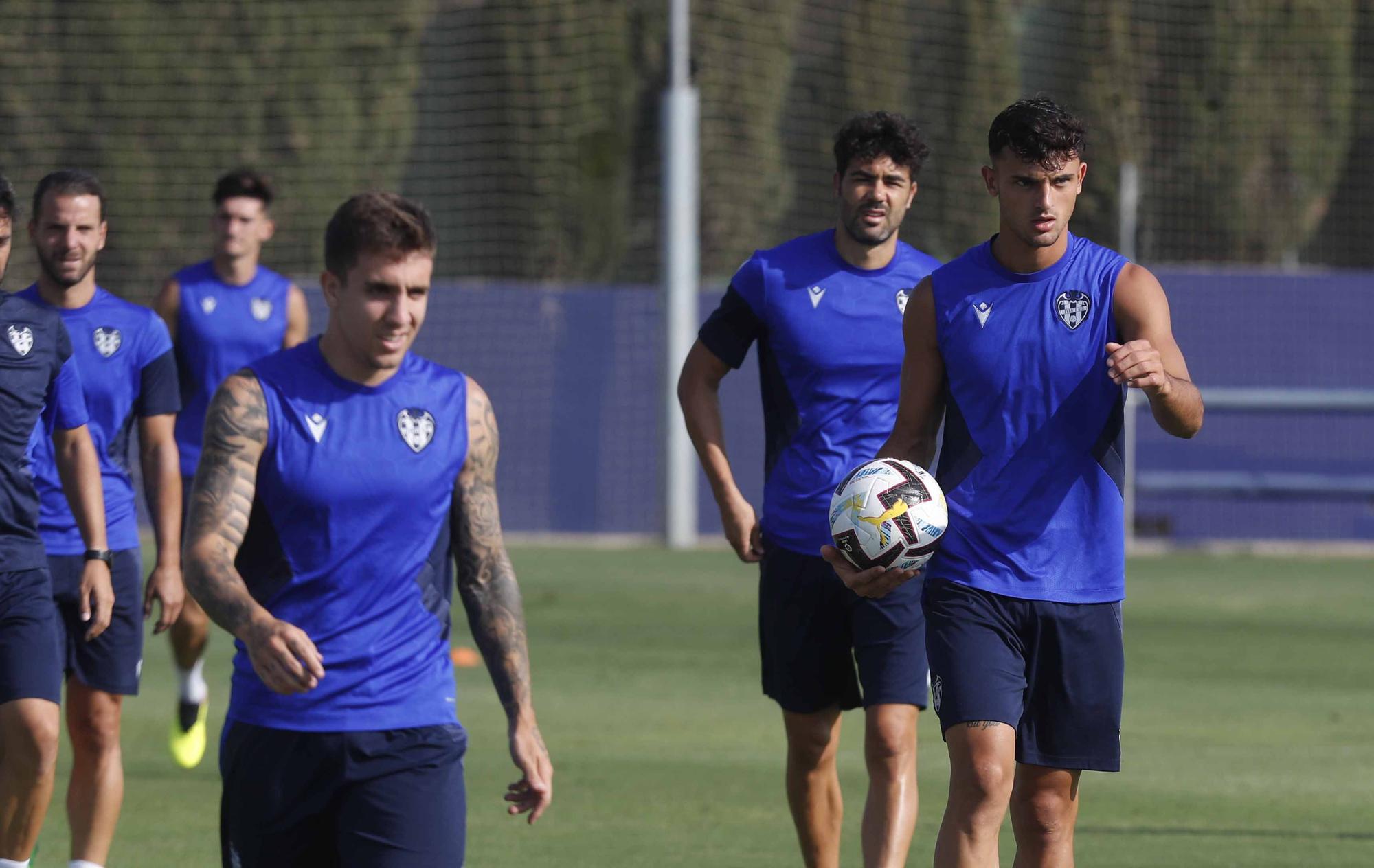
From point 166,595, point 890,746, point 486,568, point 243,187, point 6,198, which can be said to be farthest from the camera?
point 243,187

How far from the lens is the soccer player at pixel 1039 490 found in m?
5.05

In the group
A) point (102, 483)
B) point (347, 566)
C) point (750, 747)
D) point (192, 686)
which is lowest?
point (750, 747)

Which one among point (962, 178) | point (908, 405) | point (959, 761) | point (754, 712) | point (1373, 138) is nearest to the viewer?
point (959, 761)

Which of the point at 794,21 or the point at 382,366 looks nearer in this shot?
the point at 382,366

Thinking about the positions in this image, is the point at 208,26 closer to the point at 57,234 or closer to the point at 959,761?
the point at 57,234

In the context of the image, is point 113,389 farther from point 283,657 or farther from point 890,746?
point 283,657

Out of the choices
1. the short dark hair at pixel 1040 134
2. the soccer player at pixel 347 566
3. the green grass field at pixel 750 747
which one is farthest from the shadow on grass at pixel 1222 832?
the soccer player at pixel 347 566

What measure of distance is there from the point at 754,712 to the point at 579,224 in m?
16.7

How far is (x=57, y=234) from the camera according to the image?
6.55 metres

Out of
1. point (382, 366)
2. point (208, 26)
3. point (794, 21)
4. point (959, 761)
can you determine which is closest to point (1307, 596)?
point (959, 761)

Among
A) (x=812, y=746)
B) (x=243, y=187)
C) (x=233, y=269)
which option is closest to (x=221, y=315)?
(x=233, y=269)

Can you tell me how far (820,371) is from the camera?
6445mm

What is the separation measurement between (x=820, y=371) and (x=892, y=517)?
1398 millimetres

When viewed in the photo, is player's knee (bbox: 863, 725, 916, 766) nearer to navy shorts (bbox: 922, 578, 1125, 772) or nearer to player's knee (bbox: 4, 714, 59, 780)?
navy shorts (bbox: 922, 578, 1125, 772)
